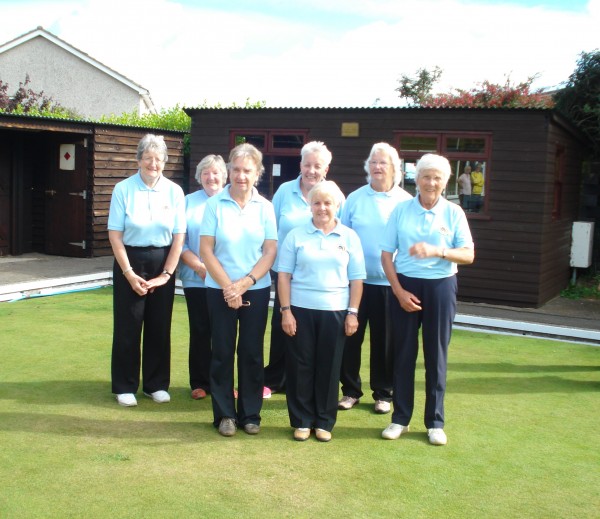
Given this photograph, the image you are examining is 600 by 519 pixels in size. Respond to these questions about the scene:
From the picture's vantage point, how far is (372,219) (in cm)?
466

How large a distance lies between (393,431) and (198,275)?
5.08ft

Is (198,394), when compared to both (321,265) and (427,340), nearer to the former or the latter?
(321,265)

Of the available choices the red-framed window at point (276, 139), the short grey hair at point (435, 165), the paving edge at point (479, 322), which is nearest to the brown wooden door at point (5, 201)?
the red-framed window at point (276, 139)

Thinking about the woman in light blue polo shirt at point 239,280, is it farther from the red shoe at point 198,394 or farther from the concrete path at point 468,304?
the concrete path at point 468,304

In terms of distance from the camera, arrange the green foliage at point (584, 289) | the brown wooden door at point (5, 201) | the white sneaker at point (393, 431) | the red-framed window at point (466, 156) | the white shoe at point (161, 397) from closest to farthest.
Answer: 1. the white sneaker at point (393, 431)
2. the white shoe at point (161, 397)
3. the red-framed window at point (466, 156)
4. the green foliage at point (584, 289)
5. the brown wooden door at point (5, 201)

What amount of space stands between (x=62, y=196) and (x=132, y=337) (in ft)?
30.6

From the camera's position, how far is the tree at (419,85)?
88.7ft

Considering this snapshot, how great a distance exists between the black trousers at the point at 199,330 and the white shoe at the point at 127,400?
17.6 inches

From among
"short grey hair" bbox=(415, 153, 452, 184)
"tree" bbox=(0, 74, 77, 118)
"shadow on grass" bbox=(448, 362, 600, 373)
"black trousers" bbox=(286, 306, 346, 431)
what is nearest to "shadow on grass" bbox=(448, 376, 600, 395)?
"shadow on grass" bbox=(448, 362, 600, 373)

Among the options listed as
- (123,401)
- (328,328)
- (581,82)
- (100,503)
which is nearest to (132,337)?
(123,401)

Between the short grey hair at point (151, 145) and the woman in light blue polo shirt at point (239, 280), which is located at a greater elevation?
the short grey hair at point (151, 145)

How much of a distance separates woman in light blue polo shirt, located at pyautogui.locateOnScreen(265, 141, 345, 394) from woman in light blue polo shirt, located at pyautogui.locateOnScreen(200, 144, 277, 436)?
21cm

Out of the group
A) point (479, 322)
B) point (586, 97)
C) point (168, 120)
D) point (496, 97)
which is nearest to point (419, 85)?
point (496, 97)

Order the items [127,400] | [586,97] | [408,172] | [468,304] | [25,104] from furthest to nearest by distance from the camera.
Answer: [25,104]
[586,97]
[408,172]
[468,304]
[127,400]
